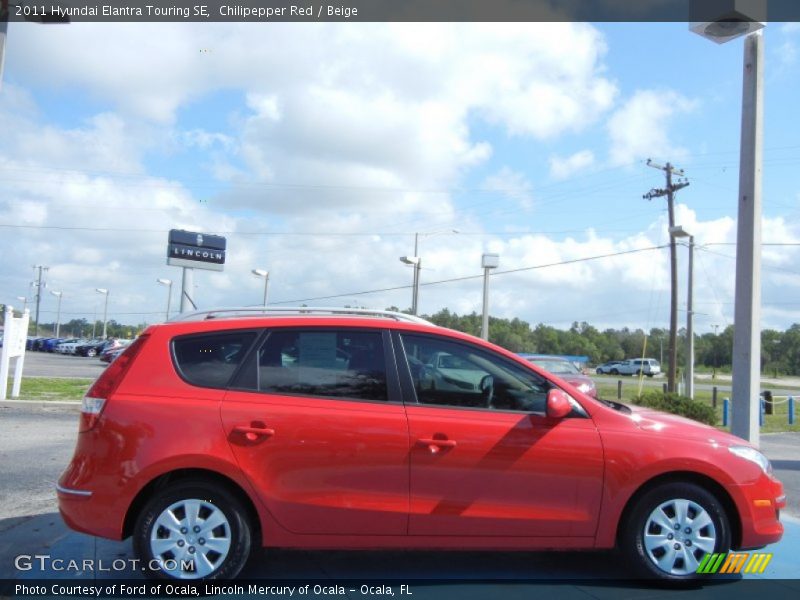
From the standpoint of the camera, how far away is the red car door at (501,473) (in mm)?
4445

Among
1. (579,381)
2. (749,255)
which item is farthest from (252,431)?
(579,381)

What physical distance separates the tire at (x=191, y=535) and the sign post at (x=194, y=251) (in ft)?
56.8

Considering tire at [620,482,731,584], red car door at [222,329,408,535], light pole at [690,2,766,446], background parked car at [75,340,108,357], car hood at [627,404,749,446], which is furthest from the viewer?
background parked car at [75,340,108,357]

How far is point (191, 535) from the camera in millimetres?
4305

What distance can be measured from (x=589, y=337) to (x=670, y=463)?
8311 centimetres

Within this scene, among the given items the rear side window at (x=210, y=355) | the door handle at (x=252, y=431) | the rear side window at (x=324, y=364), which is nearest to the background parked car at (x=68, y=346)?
the rear side window at (x=210, y=355)

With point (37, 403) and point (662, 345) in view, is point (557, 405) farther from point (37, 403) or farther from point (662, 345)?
point (662, 345)

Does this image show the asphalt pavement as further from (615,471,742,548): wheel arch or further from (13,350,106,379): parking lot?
(13,350,106,379): parking lot

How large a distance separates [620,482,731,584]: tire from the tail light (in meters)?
3.39

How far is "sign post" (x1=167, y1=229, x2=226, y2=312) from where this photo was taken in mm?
21156

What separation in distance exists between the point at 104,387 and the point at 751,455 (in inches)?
168

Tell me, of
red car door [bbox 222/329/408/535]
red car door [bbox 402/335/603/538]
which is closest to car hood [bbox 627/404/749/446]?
red car door [bbox 402/335/603/538]

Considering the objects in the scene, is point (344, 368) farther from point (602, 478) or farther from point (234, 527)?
point (602, 478)

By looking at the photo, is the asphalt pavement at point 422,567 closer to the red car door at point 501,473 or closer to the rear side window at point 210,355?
the red car door at point 501,473
